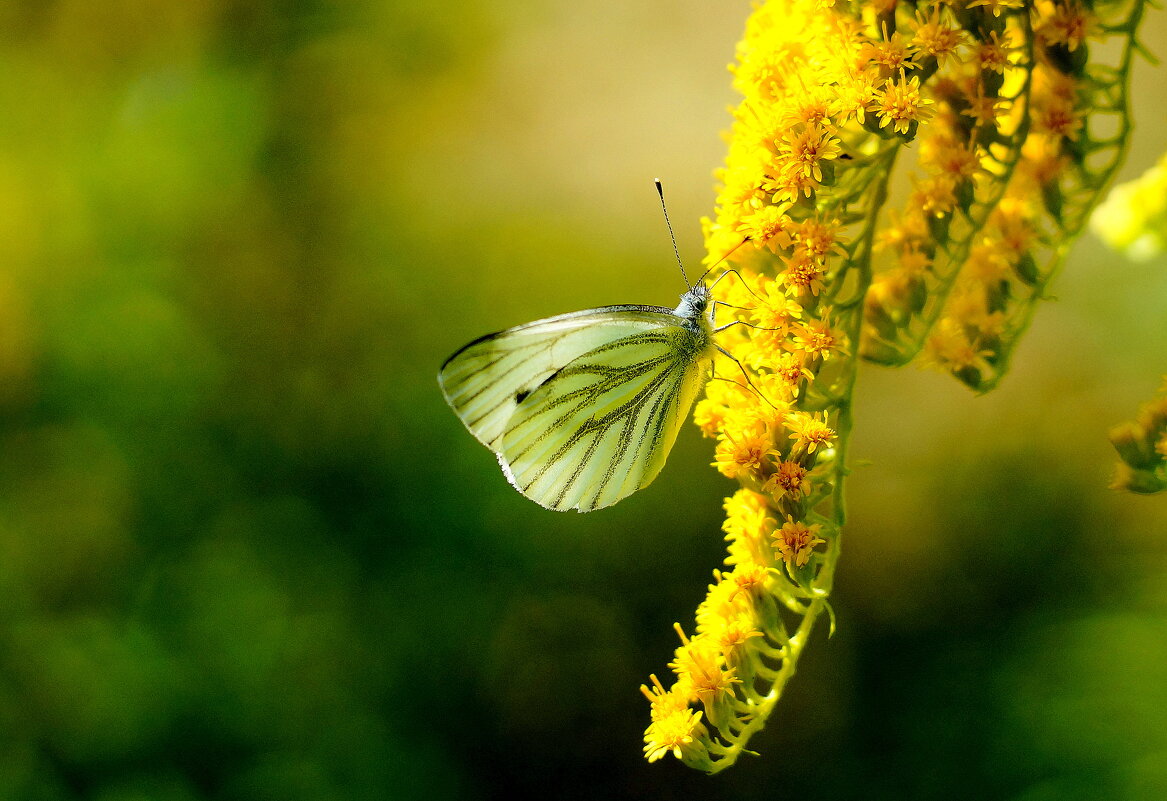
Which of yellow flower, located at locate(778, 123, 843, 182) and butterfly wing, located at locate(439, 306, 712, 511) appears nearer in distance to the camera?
yellow flower, located at locate(778, 123, 843, 182)

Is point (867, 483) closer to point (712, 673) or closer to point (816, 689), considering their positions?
point (816, 689)

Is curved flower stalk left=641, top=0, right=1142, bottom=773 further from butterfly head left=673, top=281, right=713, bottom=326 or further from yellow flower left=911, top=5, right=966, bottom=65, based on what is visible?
butterfly head left=673, top=281, right=713, bottom=326

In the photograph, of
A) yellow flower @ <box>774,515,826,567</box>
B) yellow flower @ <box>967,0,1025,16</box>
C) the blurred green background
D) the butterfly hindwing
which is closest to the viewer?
yellow flower @ <box>967,0,1025,16</box>

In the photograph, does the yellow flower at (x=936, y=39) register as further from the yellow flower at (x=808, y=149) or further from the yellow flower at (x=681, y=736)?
the yellow flower at (x=681, y=736)

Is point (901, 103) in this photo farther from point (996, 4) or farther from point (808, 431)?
point (808, 431)

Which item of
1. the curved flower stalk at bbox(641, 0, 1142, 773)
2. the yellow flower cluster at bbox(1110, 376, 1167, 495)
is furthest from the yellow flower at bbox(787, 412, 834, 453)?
the yellow flower cluster at bbox(1110, 376, 1167, 495)

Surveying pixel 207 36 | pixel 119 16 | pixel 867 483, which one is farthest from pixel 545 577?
pixel 119 16
